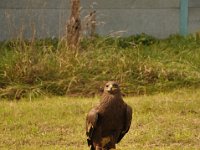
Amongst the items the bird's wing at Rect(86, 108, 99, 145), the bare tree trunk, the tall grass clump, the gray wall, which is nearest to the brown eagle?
the bird's wing at Rect(86, 108, 99, 145)

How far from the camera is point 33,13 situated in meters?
Answer: 14.3

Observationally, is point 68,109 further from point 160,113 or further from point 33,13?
point 33,13

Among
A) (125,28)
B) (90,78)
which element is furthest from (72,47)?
(125,28)

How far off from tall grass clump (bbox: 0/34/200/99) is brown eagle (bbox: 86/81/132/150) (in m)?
4.38

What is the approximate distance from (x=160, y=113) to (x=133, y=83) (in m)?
1.80

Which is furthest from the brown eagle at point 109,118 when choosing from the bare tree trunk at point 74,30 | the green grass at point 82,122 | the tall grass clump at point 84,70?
the bare tree trunk at point 74,30

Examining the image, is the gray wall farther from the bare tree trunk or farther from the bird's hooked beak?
the bird's hooked beak

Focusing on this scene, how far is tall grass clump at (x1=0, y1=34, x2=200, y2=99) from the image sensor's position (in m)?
10.0

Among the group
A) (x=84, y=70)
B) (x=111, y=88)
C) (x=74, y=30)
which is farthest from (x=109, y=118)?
(x=74, y=30)

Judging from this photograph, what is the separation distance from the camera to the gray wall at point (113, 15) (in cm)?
1423

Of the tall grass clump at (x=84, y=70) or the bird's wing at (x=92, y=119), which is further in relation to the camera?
the tall grass clump at (x=84, y=70)

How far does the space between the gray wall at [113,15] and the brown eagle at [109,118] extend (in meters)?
8.79

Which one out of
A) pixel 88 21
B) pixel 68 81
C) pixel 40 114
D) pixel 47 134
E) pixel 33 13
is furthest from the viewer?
pixel 33 13

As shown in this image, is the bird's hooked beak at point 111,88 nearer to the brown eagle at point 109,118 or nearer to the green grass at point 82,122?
the brown eagle at point 109,118
